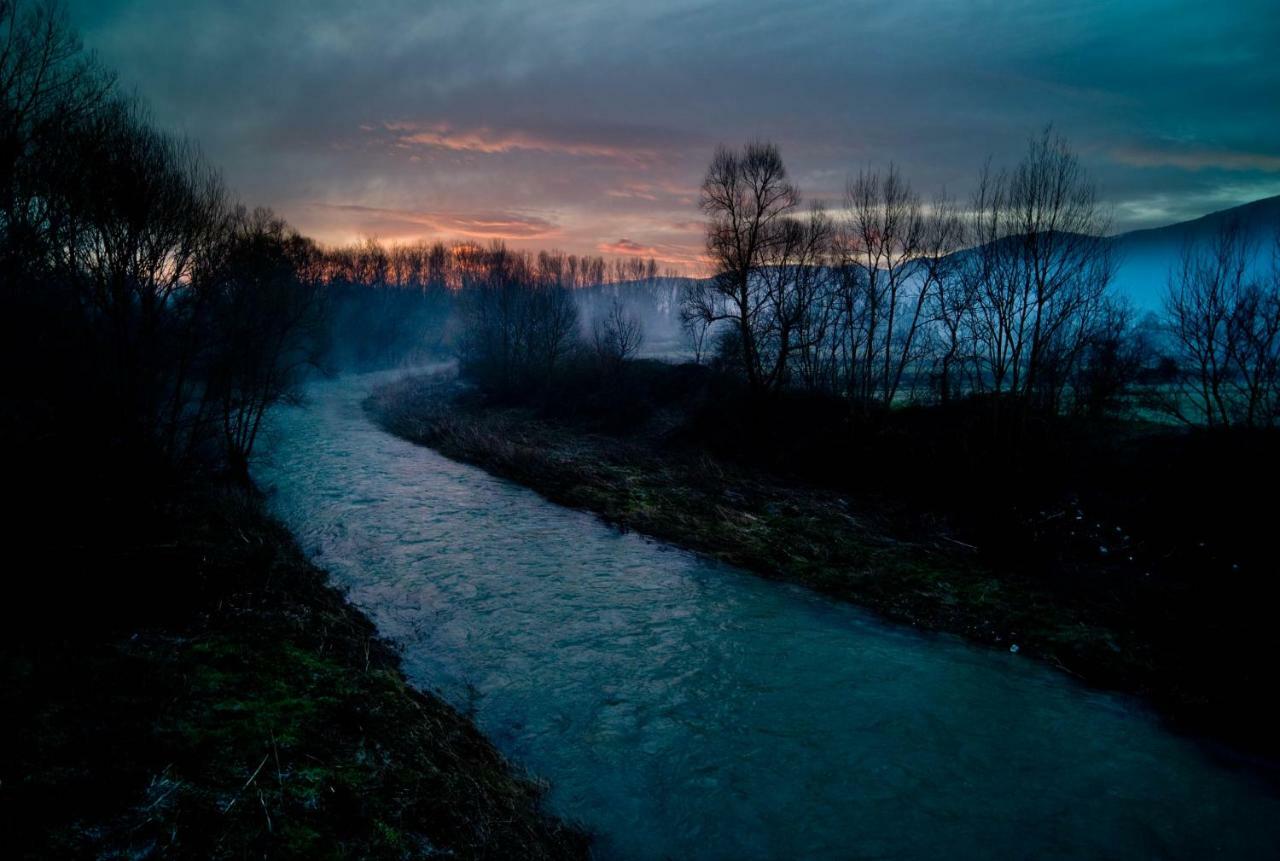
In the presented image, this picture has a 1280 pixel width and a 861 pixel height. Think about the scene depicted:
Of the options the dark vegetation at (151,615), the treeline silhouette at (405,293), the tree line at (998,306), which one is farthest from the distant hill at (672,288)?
the dark vegetation at (151,615)

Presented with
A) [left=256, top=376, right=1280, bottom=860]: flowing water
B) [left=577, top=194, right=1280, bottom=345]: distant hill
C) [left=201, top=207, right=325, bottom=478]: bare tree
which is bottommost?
[left=256, top=376, right=1280, bottom=860]: flowing water

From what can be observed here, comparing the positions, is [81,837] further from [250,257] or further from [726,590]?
[250,257]

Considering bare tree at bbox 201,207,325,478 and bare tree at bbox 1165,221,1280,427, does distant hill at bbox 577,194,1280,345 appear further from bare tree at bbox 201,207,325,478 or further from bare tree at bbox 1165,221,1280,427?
bare tree at bbox 1165,221,1280,427

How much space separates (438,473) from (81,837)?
20.1m

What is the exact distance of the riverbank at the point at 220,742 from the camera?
368cm

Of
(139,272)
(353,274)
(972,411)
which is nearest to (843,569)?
(972,411)

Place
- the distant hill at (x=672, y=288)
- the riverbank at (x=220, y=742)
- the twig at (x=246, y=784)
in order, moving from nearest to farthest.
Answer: the riverbank at (x=220, y=742), the twig at (x=246, y=784), the distant hill at (x=672, y=288)

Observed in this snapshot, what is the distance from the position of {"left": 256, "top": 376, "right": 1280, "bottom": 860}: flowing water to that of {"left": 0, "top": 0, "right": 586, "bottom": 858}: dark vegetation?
3.23 feet

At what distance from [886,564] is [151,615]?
45.6 feet

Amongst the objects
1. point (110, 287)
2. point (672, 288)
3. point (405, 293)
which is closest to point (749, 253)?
point (110, 287)

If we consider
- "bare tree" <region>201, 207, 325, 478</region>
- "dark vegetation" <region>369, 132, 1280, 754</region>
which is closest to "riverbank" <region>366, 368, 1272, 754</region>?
"dark vegetation" <region>369, 132, 1280, 754</region>

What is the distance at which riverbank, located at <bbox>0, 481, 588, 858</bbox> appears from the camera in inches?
145

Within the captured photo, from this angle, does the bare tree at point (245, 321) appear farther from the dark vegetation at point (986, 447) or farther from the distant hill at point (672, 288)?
the distant hill at point (672, 288)

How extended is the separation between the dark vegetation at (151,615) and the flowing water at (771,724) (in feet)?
3.23
